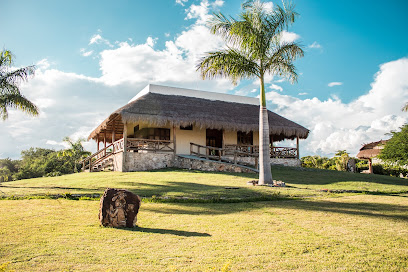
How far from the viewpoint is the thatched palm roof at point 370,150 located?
3908 cm

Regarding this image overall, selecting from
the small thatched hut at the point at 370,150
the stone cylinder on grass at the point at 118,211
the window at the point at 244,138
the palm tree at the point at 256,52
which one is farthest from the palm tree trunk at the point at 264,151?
the small thatched hut at the point at 370,150

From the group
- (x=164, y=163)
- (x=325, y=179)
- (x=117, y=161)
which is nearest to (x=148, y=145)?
(x=164, y=163)

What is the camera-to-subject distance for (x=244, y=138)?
24469mm

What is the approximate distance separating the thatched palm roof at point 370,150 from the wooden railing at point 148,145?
28.8m

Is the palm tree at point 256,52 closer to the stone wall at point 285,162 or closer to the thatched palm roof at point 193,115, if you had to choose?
the thatched palm roof at point 193,115

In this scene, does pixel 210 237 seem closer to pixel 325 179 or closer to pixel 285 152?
pixel 325 179

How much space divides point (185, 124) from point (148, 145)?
8.49ft

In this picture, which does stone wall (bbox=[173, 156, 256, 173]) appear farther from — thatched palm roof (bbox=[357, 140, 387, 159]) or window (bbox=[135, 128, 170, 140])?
thatched palm roof (bbox=[357, 140, 387, 159])

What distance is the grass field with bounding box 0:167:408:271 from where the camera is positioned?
13.6 ft

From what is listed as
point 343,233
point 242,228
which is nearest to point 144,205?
point 242,228

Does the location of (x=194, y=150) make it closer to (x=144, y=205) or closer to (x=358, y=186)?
(x=358, y=186)

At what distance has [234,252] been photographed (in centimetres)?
457

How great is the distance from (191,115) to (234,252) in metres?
15.6

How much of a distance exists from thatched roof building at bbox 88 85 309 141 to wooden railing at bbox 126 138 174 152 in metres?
1.47
